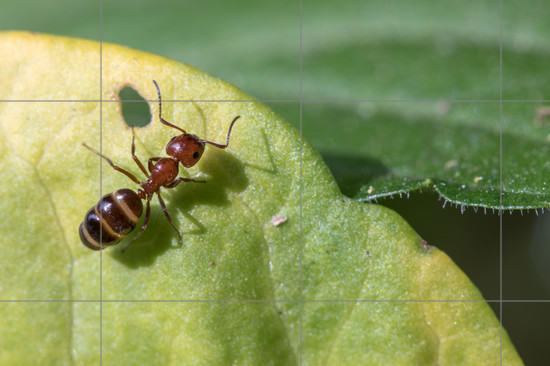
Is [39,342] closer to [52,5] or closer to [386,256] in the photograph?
[386,256]

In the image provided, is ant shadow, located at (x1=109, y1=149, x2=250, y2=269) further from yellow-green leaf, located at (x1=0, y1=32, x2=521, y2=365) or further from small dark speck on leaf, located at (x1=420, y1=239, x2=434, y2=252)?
small dark speck on leaf, located at (x1=420, y1=239, x2=434, y2=252)

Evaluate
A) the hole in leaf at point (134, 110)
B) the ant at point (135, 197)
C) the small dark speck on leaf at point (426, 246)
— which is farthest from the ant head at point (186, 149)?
the small dark speck on leaf at point (426, 246)

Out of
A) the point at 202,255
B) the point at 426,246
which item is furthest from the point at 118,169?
the point at 426,246

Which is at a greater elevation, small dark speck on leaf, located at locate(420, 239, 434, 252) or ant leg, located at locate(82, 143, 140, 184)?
ant leg, located at locate(82, 143, 140, 184)

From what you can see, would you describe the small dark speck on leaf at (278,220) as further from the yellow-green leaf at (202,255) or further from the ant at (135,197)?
the ant at (135,197)

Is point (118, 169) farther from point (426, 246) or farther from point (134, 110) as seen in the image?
point (426, 246)

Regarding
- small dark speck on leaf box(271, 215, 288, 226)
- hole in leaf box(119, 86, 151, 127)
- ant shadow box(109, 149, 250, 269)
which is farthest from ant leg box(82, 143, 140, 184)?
small dark speck on leaf box(271, 215, 288, 226)
